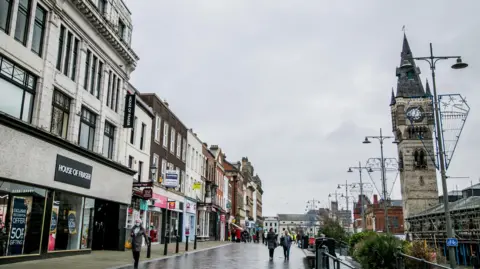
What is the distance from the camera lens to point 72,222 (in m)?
20.2

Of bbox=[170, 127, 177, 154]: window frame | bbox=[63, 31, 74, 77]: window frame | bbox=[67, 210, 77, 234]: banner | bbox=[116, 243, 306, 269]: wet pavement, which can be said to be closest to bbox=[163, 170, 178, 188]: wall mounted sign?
bbox=[170, 127, 177, 154]: window frame

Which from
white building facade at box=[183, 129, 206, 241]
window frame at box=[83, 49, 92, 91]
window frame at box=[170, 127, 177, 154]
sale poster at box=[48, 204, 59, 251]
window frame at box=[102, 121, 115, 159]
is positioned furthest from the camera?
white building facade at box=[183, 129, 206, 241]

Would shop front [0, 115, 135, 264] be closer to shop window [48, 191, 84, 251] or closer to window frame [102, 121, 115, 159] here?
shop window [48, 191, 84, 251]

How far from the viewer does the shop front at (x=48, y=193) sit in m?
15.1

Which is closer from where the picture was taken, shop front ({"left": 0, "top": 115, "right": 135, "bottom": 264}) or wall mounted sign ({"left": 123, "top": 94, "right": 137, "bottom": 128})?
shop front ({"left": 0, "top": 115, "right": 135, "bottom": 264})

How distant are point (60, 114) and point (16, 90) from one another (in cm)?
327

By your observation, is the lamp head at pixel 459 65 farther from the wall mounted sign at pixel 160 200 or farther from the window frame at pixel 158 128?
the window frame at pixel 158 128

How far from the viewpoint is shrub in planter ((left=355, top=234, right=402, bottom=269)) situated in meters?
13.2

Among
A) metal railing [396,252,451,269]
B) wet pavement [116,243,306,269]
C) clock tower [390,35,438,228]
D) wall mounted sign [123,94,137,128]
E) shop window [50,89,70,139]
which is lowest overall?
wet pavement [116,243,306,269]

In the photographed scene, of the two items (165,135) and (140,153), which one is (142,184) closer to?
(140,153)

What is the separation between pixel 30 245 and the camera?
1659cm

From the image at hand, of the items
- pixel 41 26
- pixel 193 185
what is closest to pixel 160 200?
pixel 193 185

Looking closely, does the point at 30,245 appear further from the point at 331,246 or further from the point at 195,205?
the point at 195,205

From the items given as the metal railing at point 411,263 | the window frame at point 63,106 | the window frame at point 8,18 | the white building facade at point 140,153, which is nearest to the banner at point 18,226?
the window frame at point 63,106
